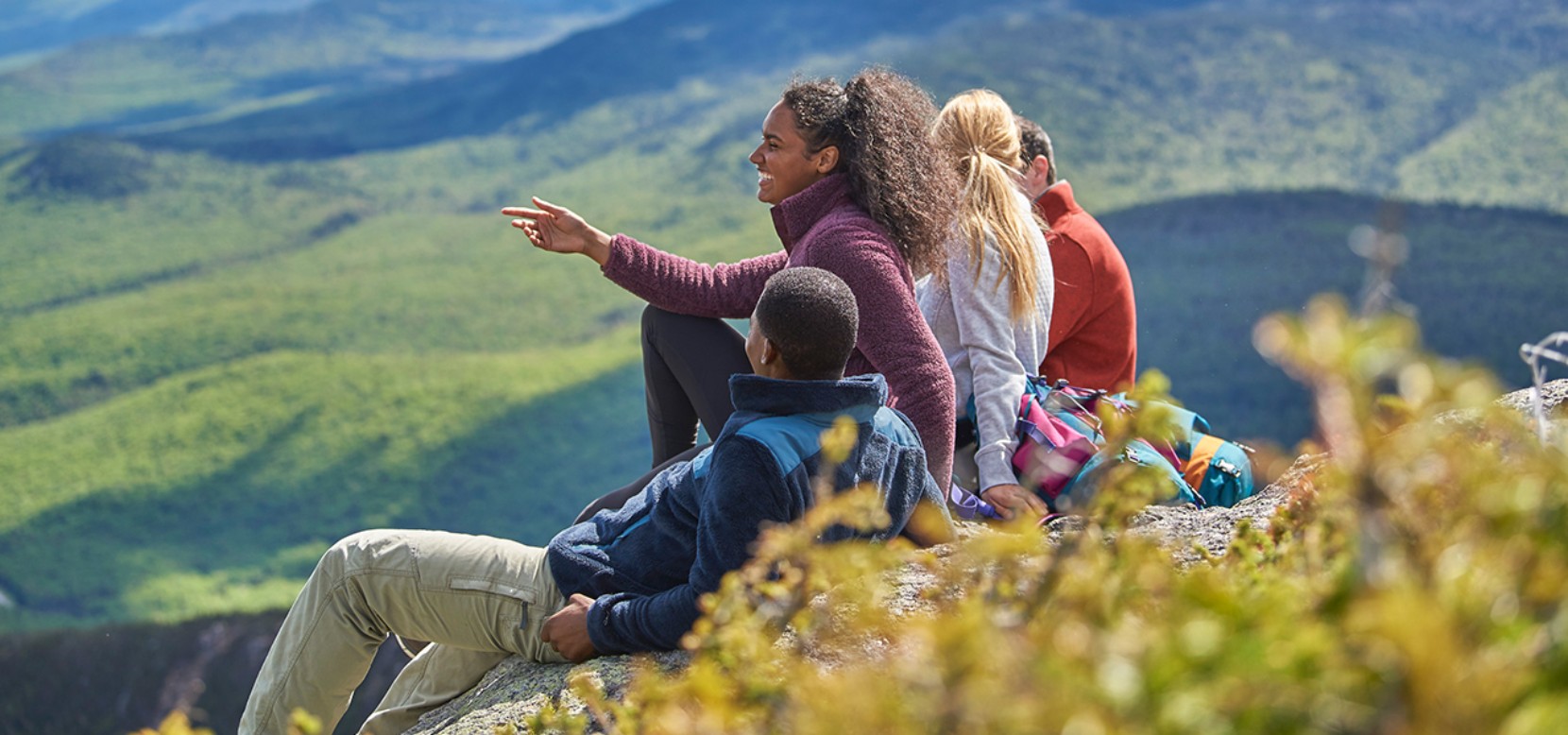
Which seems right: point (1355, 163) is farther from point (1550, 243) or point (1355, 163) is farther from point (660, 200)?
point (660, 200)

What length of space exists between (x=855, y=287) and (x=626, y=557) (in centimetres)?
93

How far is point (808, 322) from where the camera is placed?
98.4 inches

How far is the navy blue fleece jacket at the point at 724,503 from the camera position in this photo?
2.42m

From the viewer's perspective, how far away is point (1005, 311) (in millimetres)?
3467

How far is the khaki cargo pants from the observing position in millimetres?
2818

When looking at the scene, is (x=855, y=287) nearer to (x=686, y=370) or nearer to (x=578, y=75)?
(x=686, y=370)

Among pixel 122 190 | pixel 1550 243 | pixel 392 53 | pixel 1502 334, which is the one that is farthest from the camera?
pixel 392 53

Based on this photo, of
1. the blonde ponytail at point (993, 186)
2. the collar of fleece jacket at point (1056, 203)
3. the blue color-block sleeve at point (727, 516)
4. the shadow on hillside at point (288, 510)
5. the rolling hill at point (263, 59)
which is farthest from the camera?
the rolling hill at point (263, 59)

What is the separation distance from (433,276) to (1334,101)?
1956 cm

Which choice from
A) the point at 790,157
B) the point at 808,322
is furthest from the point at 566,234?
the point at 808,322

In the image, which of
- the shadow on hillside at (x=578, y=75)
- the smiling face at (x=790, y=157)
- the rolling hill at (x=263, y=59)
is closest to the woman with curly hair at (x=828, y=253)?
the smiling face at (x=790, y=157)

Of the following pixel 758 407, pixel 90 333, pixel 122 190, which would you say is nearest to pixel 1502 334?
pixel 758 407

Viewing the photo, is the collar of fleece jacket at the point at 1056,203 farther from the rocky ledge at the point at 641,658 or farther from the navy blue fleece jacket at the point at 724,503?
the navy blue fleece jacket at the point at 724,503

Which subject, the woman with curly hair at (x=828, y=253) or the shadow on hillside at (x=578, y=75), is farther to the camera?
the shadow on hillside at (x=578, y=75)
